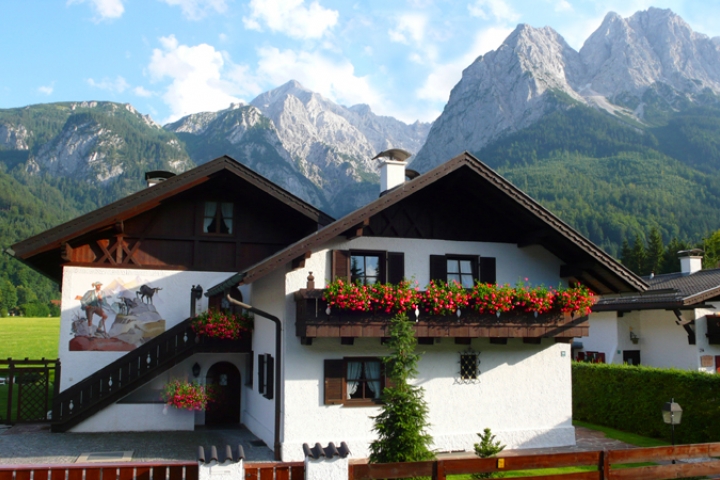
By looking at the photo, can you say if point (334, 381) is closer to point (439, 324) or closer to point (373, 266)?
point (439, 324)

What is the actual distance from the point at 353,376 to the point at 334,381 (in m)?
0.52

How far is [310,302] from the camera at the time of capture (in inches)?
517

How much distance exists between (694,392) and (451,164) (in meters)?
8.47

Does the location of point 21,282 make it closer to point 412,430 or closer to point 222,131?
point 222,131

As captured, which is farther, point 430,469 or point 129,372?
point 129,372

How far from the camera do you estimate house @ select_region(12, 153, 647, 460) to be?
13.9 metres

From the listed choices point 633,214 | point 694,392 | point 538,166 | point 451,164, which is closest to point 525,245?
point 451,164

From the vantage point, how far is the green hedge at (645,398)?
15.4m

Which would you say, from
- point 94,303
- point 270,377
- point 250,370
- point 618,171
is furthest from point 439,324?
point 618,171

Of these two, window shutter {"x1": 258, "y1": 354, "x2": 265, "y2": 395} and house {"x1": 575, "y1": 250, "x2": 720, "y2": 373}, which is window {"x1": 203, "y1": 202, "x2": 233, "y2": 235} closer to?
window shutter {"x1": 258, "y1": 354, "x2": 265, "y2": 395}

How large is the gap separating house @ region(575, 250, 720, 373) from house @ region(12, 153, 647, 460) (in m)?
7.55

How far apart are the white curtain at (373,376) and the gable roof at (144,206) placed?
5884mm

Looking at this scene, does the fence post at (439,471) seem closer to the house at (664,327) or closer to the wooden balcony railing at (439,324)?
the wooden balcony railing at (439,324)

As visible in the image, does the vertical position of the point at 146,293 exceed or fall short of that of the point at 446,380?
it exceeds it
